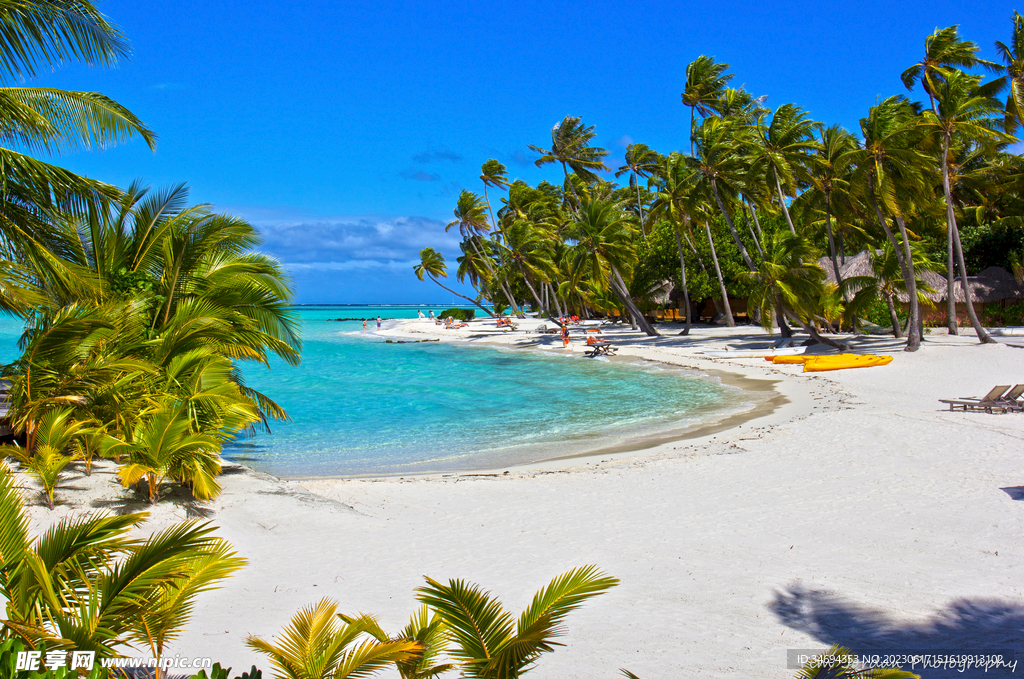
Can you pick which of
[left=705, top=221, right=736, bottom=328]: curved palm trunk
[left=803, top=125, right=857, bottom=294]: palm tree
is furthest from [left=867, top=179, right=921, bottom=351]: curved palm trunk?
[left=705, top=221, right=736, bottom=328]: curved palm trunk

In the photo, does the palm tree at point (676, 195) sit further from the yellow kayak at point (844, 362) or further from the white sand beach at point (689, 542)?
the white sand beach at point (689, 542)

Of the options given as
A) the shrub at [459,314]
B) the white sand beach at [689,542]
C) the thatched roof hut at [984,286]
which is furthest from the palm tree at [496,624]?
the shrub at [459,314]

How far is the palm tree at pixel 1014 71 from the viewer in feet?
54.7

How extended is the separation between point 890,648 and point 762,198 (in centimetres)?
2477

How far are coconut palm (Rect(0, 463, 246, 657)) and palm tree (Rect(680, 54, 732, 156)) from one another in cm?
3049

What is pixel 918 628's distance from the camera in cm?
375

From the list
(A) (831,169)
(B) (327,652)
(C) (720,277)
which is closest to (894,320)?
(A) (831,169)

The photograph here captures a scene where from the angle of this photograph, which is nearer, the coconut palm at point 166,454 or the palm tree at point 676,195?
the coconut palm at point 166,454

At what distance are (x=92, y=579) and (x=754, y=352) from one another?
2357 cm

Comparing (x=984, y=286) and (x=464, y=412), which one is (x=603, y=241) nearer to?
(x=464, y=412)

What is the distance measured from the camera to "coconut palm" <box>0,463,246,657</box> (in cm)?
222

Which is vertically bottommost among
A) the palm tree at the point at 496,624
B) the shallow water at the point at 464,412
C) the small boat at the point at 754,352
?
the shallow water at the point at 464,412

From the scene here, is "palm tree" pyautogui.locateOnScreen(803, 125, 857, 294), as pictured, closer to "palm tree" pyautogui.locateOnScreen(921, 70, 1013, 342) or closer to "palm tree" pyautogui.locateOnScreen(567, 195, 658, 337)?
"palm tree" pyautogui.locateOnScreen(921, 70, 1013, 342)

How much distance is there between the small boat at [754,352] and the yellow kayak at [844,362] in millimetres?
3191
